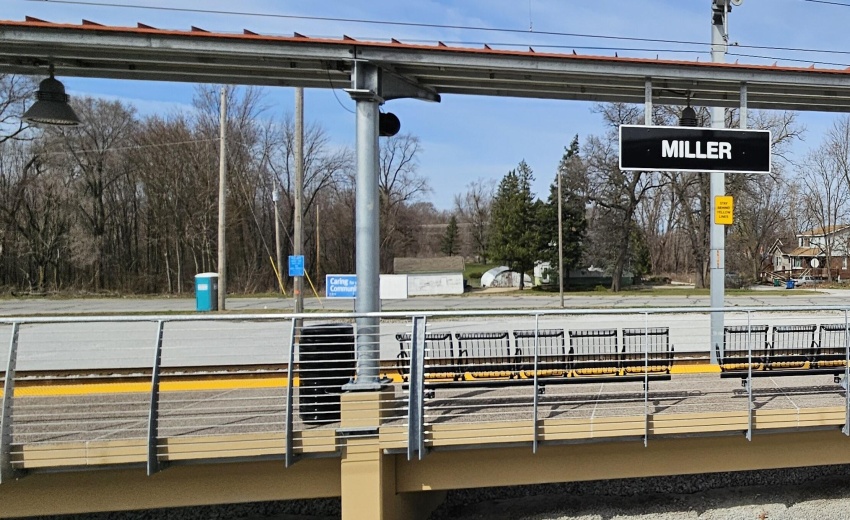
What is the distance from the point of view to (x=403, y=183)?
64625mm

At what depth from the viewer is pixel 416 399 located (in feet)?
19.8

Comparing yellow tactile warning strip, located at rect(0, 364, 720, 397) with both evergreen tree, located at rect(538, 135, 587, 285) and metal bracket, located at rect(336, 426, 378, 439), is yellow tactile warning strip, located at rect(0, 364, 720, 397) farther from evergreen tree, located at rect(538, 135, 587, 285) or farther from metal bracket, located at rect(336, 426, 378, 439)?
evergreen tree, located at rect(538, 135, 587, 285)

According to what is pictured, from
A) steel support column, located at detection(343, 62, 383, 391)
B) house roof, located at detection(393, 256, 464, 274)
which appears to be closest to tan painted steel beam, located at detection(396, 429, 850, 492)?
steel support column, located at detection(343, 62, 383, 391)

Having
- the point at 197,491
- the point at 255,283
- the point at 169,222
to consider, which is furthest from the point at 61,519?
the point at 169,222

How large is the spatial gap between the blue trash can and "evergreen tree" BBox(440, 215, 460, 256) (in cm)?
6259

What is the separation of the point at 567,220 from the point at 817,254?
5280cm

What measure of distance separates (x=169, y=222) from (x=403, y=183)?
24230mm

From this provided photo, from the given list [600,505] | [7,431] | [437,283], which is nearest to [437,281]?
[437,283]

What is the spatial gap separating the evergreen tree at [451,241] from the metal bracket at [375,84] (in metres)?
80.7

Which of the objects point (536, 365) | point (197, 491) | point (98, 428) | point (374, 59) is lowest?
point (197, 491)

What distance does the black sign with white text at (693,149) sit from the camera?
7.59 meters

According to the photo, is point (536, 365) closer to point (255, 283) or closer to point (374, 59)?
point (374, 59)

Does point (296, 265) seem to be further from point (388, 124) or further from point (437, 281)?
A: point (437, 281)

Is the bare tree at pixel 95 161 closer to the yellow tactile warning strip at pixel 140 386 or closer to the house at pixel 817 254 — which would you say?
the yellow tactile warning strip at pixel 140 386
